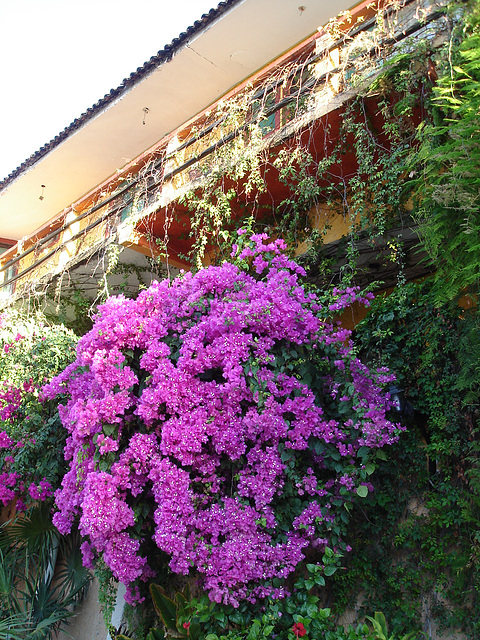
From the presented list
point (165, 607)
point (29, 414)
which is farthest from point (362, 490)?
point (29, 414)

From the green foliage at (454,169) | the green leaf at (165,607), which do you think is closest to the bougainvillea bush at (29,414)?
the green leaf at (165,607)

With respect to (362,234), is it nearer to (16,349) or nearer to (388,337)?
(388,337)

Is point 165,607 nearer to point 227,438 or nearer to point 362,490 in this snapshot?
point 227,438

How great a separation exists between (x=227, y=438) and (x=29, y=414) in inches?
143

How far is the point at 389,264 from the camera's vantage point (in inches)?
278

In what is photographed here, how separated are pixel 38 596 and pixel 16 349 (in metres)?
3.15

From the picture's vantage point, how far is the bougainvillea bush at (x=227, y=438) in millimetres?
4270

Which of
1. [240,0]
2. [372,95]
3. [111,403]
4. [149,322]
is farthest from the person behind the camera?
[240,0]

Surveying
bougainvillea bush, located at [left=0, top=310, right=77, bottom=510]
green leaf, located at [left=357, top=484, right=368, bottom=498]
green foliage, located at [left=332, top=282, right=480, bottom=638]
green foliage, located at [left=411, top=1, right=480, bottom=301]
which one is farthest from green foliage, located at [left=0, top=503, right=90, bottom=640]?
green foliage, located at [left=411, top=1, right=480, bottom=301]

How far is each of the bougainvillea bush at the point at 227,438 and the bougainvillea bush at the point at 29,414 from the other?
1.76 meters

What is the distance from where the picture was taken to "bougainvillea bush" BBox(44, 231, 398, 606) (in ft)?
14.0

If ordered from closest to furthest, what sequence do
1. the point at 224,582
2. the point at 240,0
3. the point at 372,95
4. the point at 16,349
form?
the point at 224,582 < the point at 372,95 < the point at 16,349 < the point at 240,0

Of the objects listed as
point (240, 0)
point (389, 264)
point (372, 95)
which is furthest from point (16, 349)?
point (240, 0)

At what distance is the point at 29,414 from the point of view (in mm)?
7102
